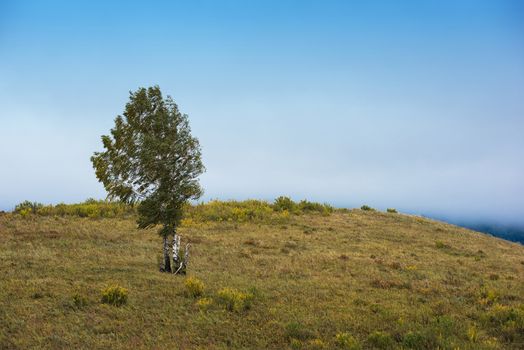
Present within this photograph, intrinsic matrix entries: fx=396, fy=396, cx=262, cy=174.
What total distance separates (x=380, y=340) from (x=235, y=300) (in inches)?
209

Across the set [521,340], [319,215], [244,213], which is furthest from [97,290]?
[319,215]

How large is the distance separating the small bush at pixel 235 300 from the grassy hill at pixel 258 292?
2.1 inches

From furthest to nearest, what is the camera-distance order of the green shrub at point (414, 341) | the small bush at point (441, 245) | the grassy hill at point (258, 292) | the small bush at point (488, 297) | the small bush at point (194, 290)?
the small bush at point (441, 245), the small bush at point (488, 297), the small bush at point (194, 290), the grassy hill at point (258, 292), the green shrub at point (414, 341)

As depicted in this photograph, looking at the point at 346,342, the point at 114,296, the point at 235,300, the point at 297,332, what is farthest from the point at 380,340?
the point at 114,296

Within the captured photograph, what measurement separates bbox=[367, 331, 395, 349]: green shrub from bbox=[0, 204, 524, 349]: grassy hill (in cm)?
3

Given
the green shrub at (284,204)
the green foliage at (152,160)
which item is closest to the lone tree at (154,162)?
the green foliage at (152,160)

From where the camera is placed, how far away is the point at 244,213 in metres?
40.8

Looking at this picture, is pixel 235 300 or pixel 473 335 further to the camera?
pixel 235 300

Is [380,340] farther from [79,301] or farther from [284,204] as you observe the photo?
[284,204]

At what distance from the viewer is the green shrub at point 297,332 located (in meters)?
11.6

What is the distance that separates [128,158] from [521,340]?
17.4 m

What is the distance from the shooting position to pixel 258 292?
15.8m

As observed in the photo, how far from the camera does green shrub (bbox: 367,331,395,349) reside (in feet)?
36.3

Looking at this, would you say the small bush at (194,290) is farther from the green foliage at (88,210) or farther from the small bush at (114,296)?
the green foliage at (88,210)
